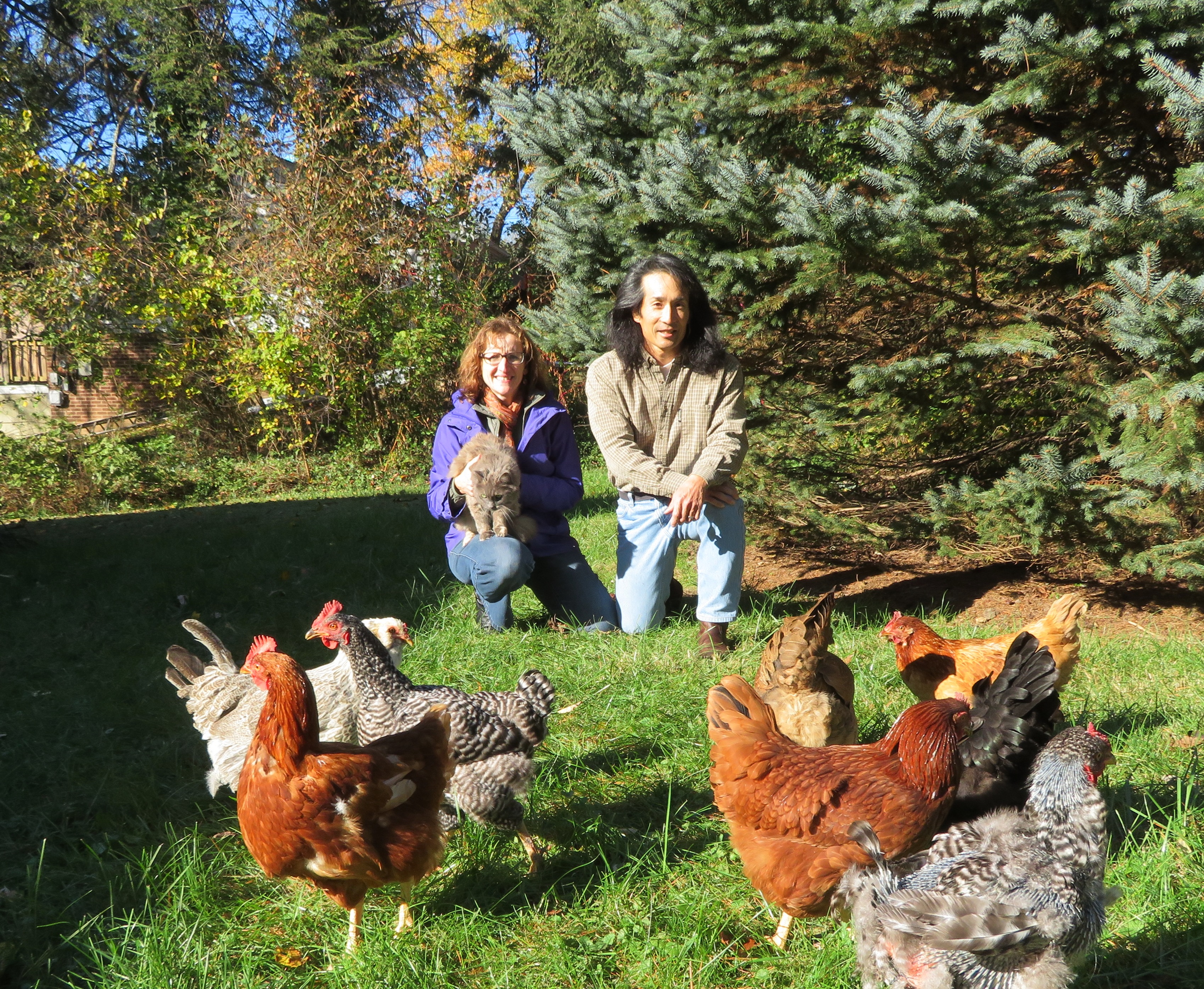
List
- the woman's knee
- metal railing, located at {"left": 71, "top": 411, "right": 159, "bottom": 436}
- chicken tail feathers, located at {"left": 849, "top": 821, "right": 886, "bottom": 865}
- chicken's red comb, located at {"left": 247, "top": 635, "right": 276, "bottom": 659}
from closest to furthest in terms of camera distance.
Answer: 1. chicken tail feathers, located at {"left": 849, "top": 821, "right": 886, "bottom": 865}
2. chicken's red comb, located at {"left": 247, "top": 635, "right": 276, "bottom": 659}
3. the woman's knee
4. metal railing, located at {"left": 71, "top": 411, "right": 159, "bottom": 436}

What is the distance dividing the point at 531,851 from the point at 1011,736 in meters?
1.58

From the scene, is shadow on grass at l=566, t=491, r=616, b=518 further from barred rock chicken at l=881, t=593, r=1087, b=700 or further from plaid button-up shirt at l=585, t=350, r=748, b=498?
barred rock chicken at l=881, t=593, r=1087, b=700

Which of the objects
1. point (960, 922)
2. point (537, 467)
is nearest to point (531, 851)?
point (960, 922)

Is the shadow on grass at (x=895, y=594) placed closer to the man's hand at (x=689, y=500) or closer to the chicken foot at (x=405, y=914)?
the man's hand at (x=689, y=500)

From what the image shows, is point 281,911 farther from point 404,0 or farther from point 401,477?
point 404,0

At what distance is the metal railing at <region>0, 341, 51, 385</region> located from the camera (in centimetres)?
1377

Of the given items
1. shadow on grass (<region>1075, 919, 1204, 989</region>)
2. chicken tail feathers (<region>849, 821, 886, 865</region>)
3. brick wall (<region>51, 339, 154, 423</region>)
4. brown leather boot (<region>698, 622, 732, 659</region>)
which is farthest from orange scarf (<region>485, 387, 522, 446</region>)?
brick wall (<region>51, 339, 154, 423</region>)

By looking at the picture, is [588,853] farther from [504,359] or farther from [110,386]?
[110,386]

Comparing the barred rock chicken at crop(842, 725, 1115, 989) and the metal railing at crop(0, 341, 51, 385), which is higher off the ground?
the metal railing at crop(0, 341, 51, 385)

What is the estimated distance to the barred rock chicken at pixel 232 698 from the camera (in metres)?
3.01

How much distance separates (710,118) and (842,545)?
3132 mm

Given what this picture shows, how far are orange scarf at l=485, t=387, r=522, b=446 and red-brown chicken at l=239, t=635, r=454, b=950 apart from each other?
279cm

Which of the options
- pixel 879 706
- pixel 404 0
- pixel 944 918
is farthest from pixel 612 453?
pixel 404 0

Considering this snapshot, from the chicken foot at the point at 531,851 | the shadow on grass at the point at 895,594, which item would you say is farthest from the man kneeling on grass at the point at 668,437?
the chicken foot at the point at 531,851
